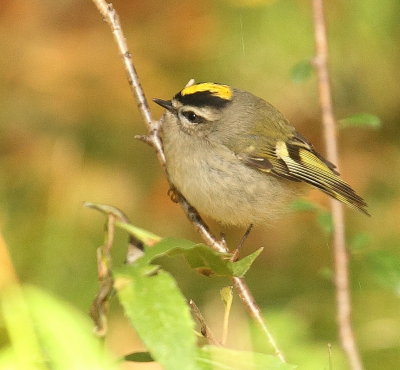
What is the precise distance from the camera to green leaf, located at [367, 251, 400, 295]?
2045mm

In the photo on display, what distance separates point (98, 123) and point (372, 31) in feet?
6.26

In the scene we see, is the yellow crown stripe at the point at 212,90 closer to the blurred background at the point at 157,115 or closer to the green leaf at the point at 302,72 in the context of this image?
the green leaf at the point at 302,72

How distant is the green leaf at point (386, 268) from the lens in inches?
80.5

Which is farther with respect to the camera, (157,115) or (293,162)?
(157,115)

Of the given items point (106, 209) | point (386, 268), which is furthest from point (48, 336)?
point (386, 268)

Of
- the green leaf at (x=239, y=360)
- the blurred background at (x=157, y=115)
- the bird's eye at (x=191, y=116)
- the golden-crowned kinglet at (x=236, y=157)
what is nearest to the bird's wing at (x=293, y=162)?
the golden-crowned kinglet at (x=236, y=157)

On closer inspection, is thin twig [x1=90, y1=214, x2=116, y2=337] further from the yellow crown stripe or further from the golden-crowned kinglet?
the yellow crown stripe

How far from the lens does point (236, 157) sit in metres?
2.99

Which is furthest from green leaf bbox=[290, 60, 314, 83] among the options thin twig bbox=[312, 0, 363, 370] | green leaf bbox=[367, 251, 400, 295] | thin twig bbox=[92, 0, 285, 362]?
green leaf bbox=[367, 251, 400, 295]

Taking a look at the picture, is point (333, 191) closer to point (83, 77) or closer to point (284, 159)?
point (284, 159)

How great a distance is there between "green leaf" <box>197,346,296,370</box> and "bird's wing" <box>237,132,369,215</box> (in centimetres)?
192

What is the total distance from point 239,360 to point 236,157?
6.49 ft

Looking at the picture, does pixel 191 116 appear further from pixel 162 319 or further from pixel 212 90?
pixel 162 319

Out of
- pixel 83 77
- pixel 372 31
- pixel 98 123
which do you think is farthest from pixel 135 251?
pixel 83 77
